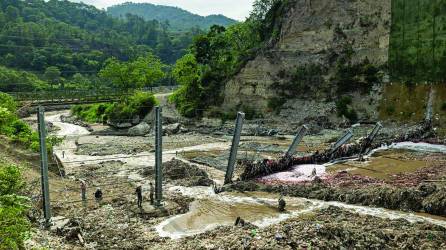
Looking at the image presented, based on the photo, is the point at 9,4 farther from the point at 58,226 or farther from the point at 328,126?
the point at 58,226

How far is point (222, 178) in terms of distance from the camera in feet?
97.5

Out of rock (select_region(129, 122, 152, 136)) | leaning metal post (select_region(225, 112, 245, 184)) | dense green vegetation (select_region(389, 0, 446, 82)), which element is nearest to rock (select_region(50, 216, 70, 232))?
leaning metal post (select_region(225, 112, 245, 184))

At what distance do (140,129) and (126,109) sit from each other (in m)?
7.89

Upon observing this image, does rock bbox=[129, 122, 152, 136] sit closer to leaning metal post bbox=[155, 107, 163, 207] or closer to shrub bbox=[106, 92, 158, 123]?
shrub bbox=[106, 92, 158, 123]

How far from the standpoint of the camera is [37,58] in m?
118

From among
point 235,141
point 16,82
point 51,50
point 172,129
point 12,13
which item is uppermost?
point 12,13

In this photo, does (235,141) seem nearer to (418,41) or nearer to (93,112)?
(418,41)

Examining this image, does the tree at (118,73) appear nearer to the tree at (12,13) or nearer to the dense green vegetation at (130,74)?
the dense green vegetation at (130,74)

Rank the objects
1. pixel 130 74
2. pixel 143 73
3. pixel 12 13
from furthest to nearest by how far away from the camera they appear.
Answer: pixel 12 13 < pixel 143 73 < pixel 130 74

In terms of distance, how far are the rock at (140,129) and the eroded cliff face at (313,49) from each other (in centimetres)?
1141

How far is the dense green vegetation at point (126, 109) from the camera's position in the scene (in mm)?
61594

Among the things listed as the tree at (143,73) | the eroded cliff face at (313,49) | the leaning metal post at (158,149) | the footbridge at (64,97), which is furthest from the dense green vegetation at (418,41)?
the leaning metal post at (158,149)

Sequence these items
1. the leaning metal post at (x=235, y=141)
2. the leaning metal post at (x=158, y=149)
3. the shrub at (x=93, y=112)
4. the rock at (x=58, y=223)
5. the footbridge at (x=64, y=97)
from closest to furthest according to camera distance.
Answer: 1. the rock at (x=58, y=223)
2. the leaning metal post at (x=158, y=149)
3. the leaning metal post at (x=235, y=141)
4. the footbridge at (x=64, y=97)
5. the shrub at (x=93, y=112)

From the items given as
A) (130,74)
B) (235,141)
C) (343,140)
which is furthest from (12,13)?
(235,141)
